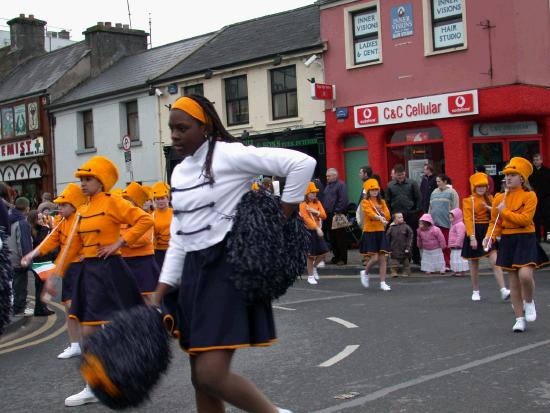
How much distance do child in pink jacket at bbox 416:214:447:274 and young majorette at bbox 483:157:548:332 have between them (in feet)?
20.1

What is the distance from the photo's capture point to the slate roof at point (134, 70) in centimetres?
2852

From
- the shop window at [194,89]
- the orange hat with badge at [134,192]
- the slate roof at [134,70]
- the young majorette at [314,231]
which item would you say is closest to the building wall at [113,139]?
the slate roof at [134,70]

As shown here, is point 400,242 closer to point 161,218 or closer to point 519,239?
point 161,218

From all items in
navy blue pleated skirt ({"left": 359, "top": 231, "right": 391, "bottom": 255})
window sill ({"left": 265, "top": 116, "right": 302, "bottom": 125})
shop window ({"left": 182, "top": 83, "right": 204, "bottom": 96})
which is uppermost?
shop window ({"left": 182, "top": 83, "right": 204, "bottom": 96})

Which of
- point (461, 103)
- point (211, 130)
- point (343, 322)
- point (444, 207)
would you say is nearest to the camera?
point (211, 130)

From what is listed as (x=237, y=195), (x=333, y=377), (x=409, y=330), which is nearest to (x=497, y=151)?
(x=409, y=330)

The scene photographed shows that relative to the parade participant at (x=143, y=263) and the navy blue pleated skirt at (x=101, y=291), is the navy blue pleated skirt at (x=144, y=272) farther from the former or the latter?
the navy blue pleated skirt at (x=101, y=291)

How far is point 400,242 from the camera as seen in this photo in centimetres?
1456

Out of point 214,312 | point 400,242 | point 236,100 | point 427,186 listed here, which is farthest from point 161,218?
point 236,100

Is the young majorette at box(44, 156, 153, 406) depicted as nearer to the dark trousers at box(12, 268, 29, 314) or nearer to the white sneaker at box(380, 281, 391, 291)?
the dark trousers at box(12, 268, 29, 314)

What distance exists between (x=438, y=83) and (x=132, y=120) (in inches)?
502

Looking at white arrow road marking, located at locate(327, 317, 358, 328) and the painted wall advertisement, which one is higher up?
the painted wall advertisement

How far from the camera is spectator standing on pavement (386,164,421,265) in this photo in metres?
15.5


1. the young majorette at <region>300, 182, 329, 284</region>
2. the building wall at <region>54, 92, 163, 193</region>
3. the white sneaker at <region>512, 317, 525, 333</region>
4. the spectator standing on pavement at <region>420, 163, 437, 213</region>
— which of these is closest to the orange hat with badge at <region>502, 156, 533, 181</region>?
the white sneaker at <region>512, 317, 525, 333</region>
